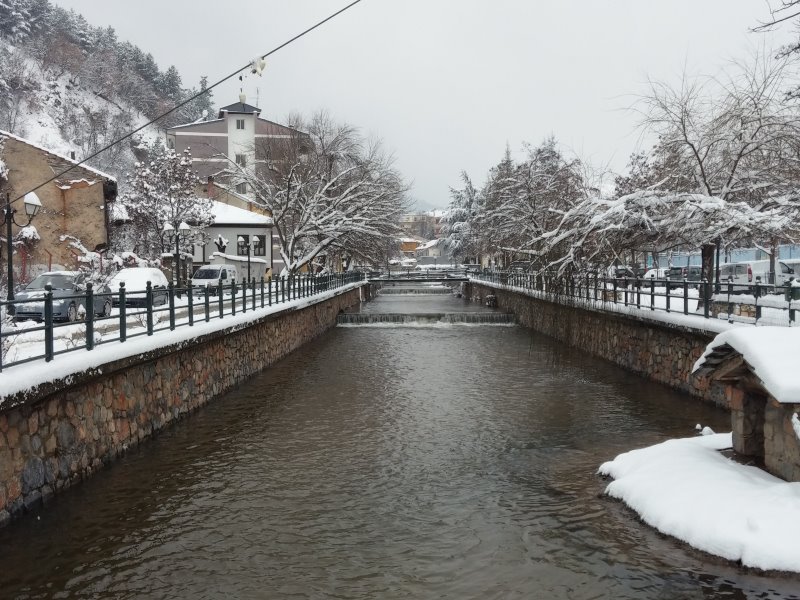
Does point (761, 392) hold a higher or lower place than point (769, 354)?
lower

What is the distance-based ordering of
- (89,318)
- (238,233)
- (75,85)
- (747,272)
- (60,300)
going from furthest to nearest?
(75,85) → (238,233) → (747,272) → (60,300) → (89,318)

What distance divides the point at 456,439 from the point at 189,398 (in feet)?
18.8

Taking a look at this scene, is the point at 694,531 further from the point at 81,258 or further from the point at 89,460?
the point at 81,258

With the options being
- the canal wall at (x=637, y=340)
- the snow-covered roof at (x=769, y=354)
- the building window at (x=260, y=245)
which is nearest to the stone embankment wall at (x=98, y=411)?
the snow-covered roof at (x=769, y=354)

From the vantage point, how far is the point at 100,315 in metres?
21.4

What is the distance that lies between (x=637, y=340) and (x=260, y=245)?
46.5 meters

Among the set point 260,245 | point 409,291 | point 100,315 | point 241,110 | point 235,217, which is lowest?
point 409,291

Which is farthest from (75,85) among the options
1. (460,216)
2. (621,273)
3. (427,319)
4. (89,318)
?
(89,318)

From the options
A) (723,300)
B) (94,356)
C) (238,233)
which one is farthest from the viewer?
(238,233)

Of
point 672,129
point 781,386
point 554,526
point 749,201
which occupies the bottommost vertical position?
point 554,526

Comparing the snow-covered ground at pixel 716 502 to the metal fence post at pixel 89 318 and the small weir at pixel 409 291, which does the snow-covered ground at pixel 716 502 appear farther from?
the small weir at pixel 409 291

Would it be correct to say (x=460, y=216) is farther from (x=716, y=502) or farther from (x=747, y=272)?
(x=716, y=502)

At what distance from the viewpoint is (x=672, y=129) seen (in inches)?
787

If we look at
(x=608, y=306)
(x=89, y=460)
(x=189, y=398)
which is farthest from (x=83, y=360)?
(x=608, y=306)
